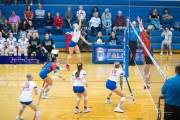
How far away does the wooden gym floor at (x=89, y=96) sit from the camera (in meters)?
12.3

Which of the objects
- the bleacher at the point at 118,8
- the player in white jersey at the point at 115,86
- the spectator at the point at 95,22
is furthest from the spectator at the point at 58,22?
the player in white jersey at the point at 115,86

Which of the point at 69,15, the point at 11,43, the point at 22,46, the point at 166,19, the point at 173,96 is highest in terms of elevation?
the point at 69,15

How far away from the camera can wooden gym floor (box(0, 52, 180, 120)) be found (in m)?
12.3

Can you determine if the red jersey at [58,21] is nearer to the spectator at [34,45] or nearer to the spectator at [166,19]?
the spectator at [34,45]

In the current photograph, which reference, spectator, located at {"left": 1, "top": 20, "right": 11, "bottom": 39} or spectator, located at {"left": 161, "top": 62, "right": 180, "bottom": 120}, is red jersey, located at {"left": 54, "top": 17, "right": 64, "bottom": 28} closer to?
spectator, located at {"left": 1, "top": 20, "right": 11, "bottom": 39}

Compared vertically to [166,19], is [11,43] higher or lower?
lower

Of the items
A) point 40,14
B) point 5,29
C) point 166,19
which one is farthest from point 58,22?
point 166,19

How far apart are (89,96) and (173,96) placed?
614cm

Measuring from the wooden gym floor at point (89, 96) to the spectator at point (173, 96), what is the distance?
11.5 feet

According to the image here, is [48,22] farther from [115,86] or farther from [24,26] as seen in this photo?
[115,86]

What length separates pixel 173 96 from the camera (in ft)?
27.9

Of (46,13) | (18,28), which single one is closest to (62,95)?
(18,28)

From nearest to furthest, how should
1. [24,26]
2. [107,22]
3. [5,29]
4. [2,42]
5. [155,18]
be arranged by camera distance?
[2,42], [5,29], [24,26], [107,22], [155,18]

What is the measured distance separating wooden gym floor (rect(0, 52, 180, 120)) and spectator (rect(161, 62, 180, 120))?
138 inches
